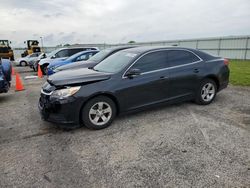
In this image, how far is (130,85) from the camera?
421cm

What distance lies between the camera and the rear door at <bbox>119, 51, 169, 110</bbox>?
4.23 metres

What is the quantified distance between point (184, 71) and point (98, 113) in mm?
2366

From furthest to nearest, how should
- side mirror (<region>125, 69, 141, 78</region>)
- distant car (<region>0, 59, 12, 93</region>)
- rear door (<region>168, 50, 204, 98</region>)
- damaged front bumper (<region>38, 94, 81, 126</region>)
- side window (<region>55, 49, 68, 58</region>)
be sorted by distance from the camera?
side window (<region>55, 49, 68, 58</region>)
distant car (<region>0, 59, 12, 93</region>)
rear door (<region>168, 50, 204, 98</region>)
side mirror (<region>125, 69, 141, 78</region>)
damaged front bumper (<region>38, 94, 81, 126</region>)

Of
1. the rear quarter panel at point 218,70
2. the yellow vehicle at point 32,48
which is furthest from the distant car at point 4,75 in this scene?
the yellow vehicle at point 32,48

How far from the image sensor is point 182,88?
4934 millimetres

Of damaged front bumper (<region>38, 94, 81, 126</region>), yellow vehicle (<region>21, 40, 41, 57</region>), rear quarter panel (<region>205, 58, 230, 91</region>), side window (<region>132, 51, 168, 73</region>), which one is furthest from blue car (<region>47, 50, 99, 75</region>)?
yellow vehicle (<region>21, 40, 41, 57</region>)

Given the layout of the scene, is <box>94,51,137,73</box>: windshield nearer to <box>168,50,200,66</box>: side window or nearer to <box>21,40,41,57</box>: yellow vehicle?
<box>168,50,200,66</box>: side window

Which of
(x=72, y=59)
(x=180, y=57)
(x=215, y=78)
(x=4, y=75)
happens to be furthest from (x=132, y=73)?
(x=72, y=59)

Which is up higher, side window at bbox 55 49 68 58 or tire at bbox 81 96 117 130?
side window at bbox 55 49 68 58

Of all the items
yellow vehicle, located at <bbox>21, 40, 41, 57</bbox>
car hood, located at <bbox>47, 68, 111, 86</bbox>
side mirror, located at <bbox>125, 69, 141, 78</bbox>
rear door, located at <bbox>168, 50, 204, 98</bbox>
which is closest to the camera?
Answer: car hood, located at <bbox>47, 68, 111, 86</bbox>

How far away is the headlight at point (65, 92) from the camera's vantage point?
376 cm

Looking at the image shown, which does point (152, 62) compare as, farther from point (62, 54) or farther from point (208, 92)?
point (62, 54)

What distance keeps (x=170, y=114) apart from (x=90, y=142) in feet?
6.99

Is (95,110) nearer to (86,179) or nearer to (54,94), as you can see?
(54,94)
